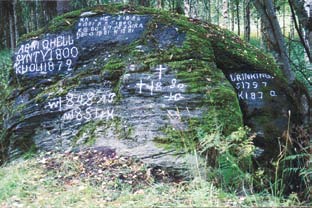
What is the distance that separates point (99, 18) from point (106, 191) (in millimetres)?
3375

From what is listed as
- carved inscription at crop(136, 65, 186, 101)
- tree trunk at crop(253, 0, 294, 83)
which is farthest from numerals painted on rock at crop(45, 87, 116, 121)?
tree trunk at crop(253, 0, 294, 83)

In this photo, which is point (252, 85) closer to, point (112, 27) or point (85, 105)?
point (112, 27)

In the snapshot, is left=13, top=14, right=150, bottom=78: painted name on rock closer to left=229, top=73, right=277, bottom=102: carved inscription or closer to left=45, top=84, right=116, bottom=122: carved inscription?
left=45, top=84, right=116, bottom=122: carved inscription

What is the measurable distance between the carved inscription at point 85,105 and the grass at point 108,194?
3.50 feet

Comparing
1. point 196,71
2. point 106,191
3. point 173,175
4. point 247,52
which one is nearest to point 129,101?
point 196,71

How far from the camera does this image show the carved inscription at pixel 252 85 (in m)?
6.66

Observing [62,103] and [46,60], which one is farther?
[46,60]

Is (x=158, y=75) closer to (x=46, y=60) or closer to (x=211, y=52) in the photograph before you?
(x=211, y=52)

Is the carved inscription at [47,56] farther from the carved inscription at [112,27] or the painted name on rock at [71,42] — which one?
the carved inscription at [112,27]

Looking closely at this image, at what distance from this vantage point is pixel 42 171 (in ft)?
17.4

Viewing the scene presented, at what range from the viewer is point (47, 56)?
273 inches

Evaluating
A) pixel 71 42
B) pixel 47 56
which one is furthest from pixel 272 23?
pixel 47 56

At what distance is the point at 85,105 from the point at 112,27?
139 cm

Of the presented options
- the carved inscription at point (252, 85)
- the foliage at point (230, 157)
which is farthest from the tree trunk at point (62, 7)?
the foliage at point (230, 157)
